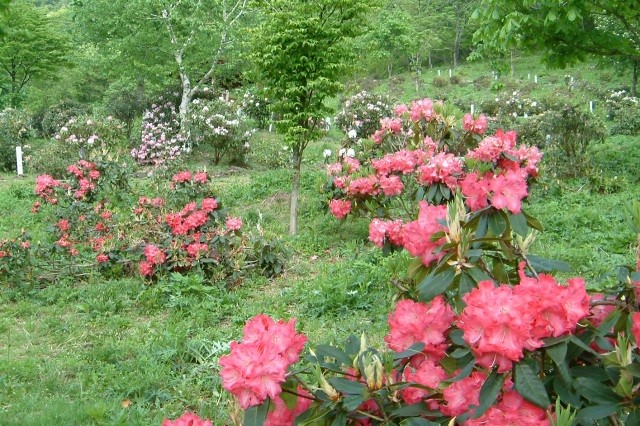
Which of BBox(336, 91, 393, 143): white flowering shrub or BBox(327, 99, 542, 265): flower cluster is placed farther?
BBox(336, 91, 393, 143): white flowering shrub

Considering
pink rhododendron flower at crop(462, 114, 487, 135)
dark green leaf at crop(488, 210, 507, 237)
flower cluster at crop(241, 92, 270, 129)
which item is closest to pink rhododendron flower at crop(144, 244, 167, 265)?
pink rhododendron flower at crop(462, 114, 487, 135)

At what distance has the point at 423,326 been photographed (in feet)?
5.10

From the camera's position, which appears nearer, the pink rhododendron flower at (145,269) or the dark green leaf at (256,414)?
the dark green leaf at (256,414)

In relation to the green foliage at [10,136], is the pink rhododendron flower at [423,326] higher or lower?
higher

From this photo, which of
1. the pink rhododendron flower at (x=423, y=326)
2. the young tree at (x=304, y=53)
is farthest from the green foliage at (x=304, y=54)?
the pink rhododendron flower at (x=423, y=326)

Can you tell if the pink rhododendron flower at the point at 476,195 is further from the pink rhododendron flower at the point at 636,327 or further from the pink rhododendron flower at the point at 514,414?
the pink rhododendron flower at the point at 514,414

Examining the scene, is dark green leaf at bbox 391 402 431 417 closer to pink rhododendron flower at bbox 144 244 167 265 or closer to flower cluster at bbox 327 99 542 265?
flower cluster at bbox 327 99 542 265

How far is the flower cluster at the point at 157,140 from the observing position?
1464cm

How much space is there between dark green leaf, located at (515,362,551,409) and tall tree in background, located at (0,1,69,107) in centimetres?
2267

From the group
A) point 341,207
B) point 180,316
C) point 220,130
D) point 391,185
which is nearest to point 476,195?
point 180,316

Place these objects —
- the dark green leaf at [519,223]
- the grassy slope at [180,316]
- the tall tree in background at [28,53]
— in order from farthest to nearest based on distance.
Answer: the tall tree in background at [28,53] < the grassy slope at [180,316] < the dark green leaf at [519,223]

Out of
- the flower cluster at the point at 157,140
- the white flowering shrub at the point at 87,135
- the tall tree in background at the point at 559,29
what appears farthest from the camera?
the flower cluster at the point at 157,140

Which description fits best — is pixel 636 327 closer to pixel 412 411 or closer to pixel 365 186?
pixel 412 411

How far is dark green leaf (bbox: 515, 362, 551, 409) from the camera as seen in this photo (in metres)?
1.24
